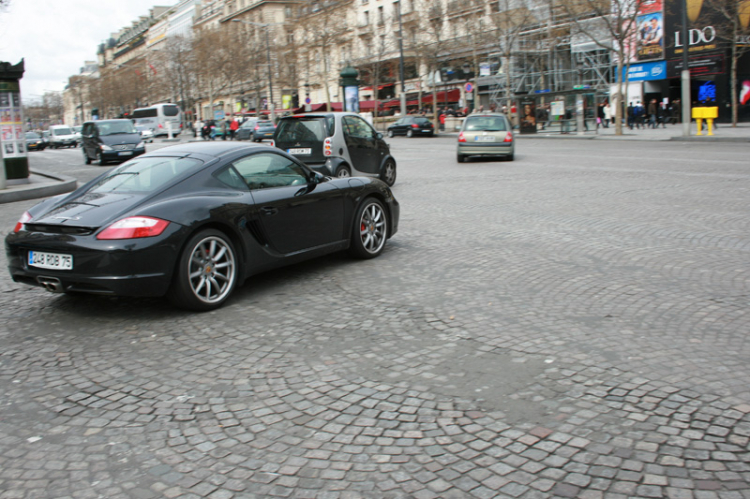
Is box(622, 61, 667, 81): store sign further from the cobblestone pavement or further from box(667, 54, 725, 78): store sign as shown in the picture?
the cobblestone pavement

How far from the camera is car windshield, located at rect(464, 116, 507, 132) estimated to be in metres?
20.4

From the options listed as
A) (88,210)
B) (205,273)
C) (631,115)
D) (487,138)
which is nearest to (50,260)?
(88,210)

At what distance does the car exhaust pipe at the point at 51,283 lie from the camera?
5.23 meters

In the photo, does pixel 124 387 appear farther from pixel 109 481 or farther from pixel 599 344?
pixel 599 344

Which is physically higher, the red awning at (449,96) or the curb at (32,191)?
the red awning at (449,96)

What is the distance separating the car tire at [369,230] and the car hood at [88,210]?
2.40 meters

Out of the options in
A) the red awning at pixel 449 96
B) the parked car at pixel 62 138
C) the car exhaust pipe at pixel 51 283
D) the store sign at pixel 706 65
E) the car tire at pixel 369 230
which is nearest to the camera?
the car exhaust pipe at pixel 51 283

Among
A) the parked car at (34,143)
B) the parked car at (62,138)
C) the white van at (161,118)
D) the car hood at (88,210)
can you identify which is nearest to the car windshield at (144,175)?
the car hood at (88,210)

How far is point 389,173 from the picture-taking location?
1524 centimetres

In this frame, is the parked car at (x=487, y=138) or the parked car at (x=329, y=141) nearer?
the parked car at (x=329, y=141)

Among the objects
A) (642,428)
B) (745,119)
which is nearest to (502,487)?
(642,428)

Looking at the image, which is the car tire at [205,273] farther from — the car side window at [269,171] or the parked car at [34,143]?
the parked car at [34,143]

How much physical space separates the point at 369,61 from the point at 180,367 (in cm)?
6936

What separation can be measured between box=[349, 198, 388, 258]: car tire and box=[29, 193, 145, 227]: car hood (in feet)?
7.88
